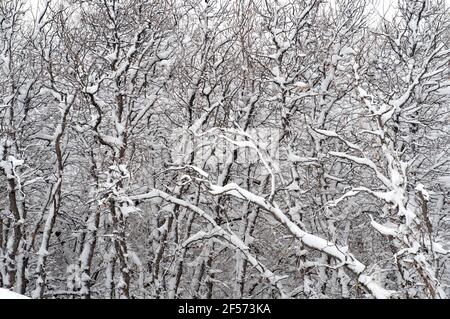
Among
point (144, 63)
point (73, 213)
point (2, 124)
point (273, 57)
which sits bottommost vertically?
point (73, 213)

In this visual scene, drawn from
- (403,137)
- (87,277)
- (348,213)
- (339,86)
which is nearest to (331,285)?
(348,213)

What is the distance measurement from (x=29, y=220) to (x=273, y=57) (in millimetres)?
7856

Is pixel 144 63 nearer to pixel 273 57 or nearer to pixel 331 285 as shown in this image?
pixel 273 57

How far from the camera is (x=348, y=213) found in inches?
429

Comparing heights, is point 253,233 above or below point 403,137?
below

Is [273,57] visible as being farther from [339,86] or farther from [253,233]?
[253,233]

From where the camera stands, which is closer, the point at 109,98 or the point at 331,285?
the point at 331,285

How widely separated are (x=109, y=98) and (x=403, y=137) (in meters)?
7.86

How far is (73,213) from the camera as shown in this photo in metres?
13.8
